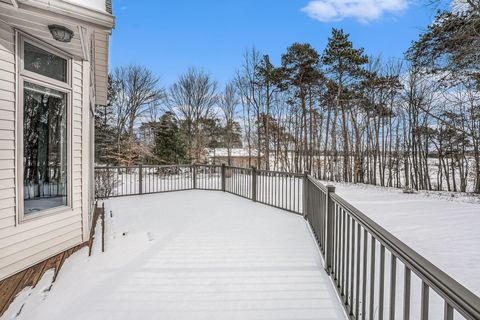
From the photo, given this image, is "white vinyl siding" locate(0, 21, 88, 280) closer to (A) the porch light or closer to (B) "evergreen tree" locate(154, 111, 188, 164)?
(A) the porch light

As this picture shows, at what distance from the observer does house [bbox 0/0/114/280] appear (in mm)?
2768

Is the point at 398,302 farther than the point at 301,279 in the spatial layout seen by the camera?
No

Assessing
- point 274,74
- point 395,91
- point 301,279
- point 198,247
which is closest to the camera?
point 301,279

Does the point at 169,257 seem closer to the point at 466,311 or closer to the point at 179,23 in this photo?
the point at 466,311

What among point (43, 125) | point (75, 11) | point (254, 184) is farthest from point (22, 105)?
point (254, 184)

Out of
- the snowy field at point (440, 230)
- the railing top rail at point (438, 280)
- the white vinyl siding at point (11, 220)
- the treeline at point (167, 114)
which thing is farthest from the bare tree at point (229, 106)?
the railing top rail at point (438, 280)

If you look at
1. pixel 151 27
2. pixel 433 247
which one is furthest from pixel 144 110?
pixel 433 247

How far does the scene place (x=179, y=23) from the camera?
50.6ft

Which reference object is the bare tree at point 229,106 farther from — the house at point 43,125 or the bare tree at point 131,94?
the house at point 43,125

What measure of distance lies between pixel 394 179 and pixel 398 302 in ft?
49.9

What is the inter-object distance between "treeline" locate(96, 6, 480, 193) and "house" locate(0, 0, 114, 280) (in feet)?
31.6

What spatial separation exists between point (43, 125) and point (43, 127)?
0.08ft

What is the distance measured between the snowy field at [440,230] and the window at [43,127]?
15.1ft

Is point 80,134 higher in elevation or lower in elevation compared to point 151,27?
lower
